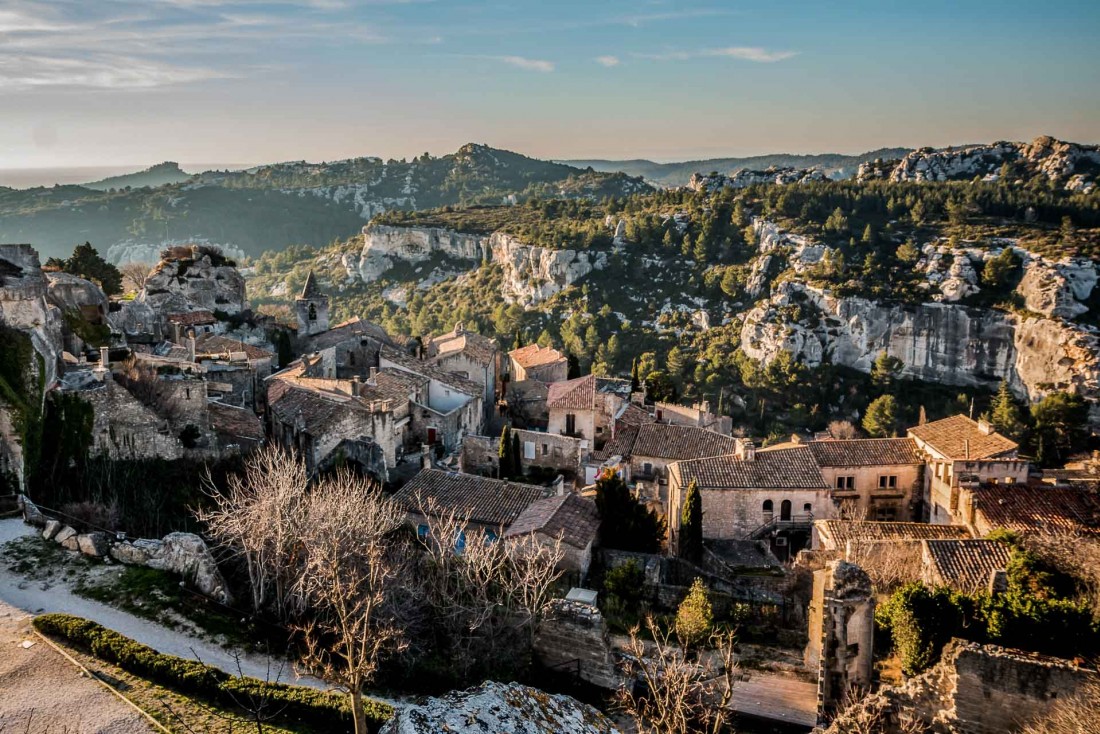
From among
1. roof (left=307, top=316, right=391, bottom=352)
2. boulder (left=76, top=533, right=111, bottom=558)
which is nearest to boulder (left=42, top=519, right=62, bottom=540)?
boulder (left=76, top=533, right=111, bottom=558)

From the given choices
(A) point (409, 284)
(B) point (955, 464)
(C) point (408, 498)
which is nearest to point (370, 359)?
(C) point (408, 498)

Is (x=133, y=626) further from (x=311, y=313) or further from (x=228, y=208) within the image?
(x=228, y=208)

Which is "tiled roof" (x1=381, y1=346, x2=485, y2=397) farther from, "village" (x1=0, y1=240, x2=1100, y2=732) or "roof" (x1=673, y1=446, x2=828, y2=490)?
"roof" (x1=673, y1=446, x2=828, y2=490)

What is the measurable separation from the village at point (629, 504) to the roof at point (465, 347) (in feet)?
1.13

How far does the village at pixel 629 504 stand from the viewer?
50.9 ft

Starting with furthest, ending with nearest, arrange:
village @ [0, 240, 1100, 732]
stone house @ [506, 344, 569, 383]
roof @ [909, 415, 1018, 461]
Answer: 1. stone house @ [506, 344, 569, 383]
2. roof @ [909, 415, 1018, 461]
3. village @ [0, 240, 1100, 732]

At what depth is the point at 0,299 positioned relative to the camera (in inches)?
912

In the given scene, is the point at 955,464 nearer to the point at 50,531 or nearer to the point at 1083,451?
the point at 50,531

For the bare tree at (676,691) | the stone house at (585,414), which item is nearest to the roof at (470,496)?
the bare tree at (676,691)

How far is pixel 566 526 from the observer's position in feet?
80.2

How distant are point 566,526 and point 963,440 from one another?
64.3 ft

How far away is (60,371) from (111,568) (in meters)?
9.41

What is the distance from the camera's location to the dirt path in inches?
485

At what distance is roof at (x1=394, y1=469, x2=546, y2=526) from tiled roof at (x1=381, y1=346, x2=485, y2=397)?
950 cm
